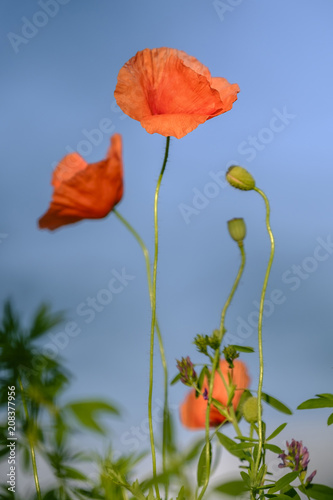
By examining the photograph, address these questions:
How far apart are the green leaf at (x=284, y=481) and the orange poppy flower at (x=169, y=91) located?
51cm

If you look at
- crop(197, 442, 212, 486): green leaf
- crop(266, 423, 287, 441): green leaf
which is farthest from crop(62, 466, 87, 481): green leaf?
crop(266, 423, 287, 441): green leaf

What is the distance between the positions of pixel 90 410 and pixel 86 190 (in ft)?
1.71

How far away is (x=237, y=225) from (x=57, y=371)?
54cm

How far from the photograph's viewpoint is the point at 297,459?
0.86m

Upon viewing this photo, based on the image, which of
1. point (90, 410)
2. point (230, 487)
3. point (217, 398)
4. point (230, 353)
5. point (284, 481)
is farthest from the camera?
point (217, 398)

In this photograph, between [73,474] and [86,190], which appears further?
[86,190]

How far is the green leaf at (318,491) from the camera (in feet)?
2.81

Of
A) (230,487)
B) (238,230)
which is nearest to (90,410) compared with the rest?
(230,487)

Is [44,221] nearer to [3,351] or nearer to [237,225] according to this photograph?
[237,225]

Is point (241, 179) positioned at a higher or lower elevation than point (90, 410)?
higher

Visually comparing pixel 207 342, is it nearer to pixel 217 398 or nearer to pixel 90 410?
pixel 217 398

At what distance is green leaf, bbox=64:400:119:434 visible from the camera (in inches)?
15.3

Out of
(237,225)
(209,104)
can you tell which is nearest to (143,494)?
(237,225)

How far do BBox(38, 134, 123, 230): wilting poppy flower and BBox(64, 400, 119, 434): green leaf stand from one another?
0.49 meters
